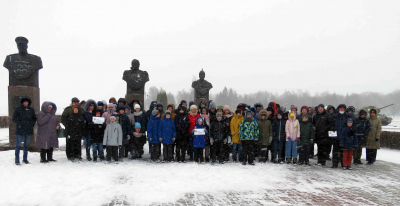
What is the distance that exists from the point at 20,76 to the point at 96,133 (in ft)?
12.9

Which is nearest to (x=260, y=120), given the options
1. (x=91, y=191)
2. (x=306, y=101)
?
(x=91, y=191)

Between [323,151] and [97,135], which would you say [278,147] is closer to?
[323,151]

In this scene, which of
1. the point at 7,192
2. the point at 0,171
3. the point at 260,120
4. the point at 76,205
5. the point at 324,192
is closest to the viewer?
the point at 76,205

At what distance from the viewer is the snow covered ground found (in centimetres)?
416

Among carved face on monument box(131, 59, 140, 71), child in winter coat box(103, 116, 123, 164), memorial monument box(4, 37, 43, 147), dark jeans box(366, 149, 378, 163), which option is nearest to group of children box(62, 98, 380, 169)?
child in winter coat box(103, 116, 123, 164)

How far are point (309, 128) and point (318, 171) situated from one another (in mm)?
1296

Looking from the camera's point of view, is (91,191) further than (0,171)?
No

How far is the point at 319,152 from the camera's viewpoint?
718 cm

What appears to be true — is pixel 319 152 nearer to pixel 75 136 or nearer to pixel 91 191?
pixel 91 191

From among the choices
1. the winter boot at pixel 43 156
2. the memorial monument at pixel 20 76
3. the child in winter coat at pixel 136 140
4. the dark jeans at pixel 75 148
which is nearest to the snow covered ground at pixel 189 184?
the winter boot at pixel 43 156

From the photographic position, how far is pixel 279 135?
23.5 ft

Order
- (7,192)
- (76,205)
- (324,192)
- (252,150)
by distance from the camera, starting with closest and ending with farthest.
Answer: (76,205) < (7,192) < (324,192) < (252,150)

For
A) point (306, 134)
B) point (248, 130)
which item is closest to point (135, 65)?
point (248, 130)

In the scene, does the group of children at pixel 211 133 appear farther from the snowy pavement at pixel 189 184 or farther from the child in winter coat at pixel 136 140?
the snowy pavement at pixel 189 184
